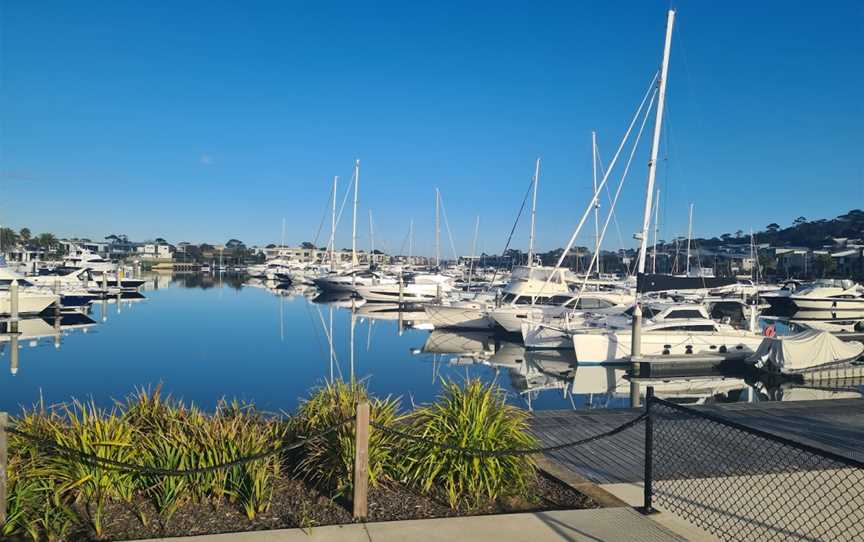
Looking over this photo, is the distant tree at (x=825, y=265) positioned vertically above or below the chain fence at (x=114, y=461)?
above

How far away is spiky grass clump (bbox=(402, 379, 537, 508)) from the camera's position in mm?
6191

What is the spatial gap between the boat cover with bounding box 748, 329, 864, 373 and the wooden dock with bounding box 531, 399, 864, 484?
32.8 ft

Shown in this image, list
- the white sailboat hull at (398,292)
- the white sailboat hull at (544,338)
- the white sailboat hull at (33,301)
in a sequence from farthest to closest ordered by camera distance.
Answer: the white sailboat hull at (398,292)
the white sailboat hull at (33,301)
the white sailboat hull at (544,338)

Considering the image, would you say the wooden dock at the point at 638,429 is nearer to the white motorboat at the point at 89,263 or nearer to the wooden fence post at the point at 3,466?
the wooden fence post at the point at 3,466

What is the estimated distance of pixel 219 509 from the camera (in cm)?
568

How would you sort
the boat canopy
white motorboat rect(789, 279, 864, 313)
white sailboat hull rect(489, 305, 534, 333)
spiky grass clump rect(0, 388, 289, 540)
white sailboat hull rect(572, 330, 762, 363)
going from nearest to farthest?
1. spiky grass clump rect(0, 388, 289, 540)
2. white sailboat hull rect(572, 330, 762, 363)
3. the boat canopy
4. white sailboat hull rect(489, 305, 534, 333)
5. white motorboat rect(789, 279, 864, 313)

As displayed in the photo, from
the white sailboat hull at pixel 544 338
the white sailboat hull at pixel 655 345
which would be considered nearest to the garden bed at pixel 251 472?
the white sailboat hull at pixel 655 345

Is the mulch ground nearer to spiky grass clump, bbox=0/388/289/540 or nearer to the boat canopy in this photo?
spiky grass clump, bbox=0/388/289/540

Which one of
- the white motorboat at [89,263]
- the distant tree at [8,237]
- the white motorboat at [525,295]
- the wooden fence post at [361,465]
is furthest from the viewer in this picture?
the distant tree at [8,237]

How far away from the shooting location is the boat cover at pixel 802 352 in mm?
21984

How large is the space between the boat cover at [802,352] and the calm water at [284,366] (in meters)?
0.85

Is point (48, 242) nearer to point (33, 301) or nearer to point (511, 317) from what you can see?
point (33, 301)

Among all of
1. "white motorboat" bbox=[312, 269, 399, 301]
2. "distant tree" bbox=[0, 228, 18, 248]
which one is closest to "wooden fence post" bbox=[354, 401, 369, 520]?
"white motorboat" bbox=[312, 269, 399, 301]

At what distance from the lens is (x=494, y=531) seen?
5.33 meters
